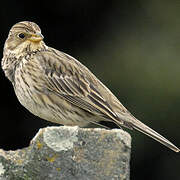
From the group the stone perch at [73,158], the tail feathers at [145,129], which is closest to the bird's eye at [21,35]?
the tail feathers at [145,129]

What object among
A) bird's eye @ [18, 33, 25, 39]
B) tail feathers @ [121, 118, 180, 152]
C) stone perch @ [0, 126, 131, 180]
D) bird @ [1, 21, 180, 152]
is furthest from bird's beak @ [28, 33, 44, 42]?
stone perch @ [0, 126, 131, 180]

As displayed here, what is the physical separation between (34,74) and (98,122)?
0.90 m

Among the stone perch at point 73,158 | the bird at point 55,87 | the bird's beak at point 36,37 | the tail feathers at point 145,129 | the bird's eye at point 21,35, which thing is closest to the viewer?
the stone perch at point 73,158

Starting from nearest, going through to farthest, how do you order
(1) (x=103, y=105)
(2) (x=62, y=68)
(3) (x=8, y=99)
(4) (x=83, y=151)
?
1. (4) (x=83, y=151)
2. (1) (x=103, y=105)
3. (2) (x=62, y=68)
4. (3) (x=8, y=99)

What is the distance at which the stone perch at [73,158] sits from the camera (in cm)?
415

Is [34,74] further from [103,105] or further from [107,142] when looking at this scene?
[107,142]

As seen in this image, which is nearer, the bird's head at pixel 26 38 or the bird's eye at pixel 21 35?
the bird's head at pixel 26 38

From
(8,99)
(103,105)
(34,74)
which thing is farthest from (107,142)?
(8,99)

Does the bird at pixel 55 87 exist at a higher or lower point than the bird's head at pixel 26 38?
lower

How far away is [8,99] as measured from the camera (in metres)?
12.3

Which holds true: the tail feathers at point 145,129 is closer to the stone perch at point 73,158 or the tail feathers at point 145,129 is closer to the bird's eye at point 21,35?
the bird's eye at point 21,35

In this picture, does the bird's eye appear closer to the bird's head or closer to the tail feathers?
the bird's head

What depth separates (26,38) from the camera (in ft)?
25.5

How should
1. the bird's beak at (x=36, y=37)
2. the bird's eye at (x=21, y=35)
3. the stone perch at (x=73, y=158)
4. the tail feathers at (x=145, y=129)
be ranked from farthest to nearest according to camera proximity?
the bird's eye at (x=21, y=35) → the bird's beak at (x=36, y=37) → the tail feathers at (x=145, y=129) → the stone perch at (x=73, y=158)
